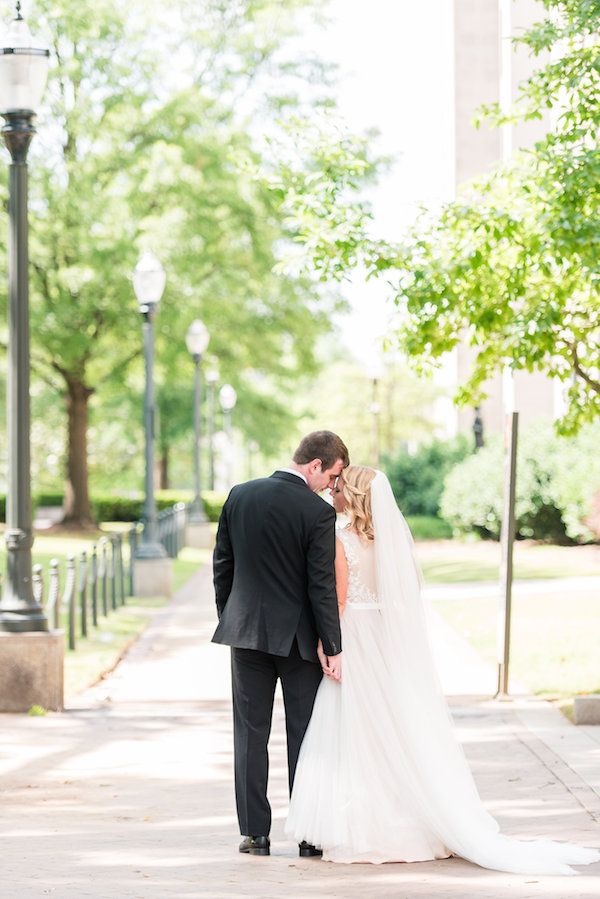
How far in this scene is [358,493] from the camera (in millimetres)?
6406

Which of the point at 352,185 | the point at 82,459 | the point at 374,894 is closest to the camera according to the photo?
the point at 374,894

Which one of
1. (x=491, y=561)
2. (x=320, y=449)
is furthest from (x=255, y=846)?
(x=491, y=561)

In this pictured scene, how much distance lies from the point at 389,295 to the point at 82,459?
2833 cm

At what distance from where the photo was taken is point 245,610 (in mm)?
6176

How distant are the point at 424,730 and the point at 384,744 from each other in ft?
0.64

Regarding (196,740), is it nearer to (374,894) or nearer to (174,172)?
(374,894)

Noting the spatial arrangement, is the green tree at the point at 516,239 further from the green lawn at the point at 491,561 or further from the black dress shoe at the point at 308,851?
the green lawn at the point at 491,561

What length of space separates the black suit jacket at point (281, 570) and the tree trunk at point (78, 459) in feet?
107

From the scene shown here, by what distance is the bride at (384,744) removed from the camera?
6.10 meters

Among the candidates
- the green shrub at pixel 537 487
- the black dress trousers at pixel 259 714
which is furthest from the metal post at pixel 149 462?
the black dress trousers at pixel 259 714

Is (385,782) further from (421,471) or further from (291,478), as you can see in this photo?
(421,471)

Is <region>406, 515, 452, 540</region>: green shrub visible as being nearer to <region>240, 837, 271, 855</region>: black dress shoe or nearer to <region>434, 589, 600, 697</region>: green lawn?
<region>434, 589, 600, 697</region>: green lawn

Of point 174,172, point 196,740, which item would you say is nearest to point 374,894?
point 196,740

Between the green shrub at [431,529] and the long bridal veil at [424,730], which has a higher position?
the long bridal veil at [424,730]
